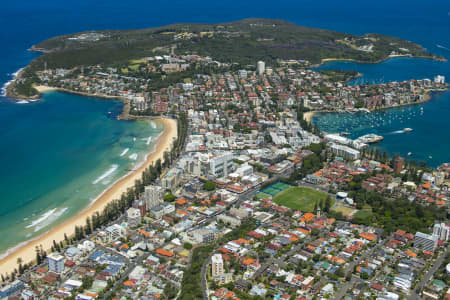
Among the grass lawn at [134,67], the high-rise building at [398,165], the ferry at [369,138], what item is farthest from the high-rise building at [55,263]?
the grass lawn at [134,67]

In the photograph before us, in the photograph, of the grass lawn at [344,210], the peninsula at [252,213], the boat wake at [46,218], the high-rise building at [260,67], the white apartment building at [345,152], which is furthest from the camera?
the high-rise building at [260,67]

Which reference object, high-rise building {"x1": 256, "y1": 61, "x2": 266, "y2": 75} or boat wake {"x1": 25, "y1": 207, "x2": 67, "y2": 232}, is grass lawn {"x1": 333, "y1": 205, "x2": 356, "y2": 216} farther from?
high-rise building {"x1": 256, "y1": 61, "x2": 266, "y2": 75}

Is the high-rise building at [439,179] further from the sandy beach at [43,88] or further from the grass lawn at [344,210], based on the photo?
the sandy beach at [43,88]

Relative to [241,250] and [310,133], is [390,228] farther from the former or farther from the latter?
[310,133]

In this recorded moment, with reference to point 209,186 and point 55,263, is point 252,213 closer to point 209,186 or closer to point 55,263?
point 209,186

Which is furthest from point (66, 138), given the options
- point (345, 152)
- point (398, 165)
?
point (398, 165)

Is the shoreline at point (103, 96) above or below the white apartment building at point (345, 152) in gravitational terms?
above

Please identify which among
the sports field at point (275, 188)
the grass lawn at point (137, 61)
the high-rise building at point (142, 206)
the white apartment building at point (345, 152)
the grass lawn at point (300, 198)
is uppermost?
the grass lawn at point (137, 61)
